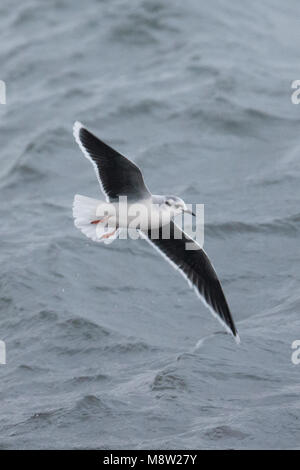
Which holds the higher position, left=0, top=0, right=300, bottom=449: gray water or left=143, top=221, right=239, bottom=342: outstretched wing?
left=143, top=221, right=239, bottom=342: outstretched wing

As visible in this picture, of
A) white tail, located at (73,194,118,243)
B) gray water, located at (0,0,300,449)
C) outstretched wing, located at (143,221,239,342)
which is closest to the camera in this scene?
white tail, located at (73,194,118,243)

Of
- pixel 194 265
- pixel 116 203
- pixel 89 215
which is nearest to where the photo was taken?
pixel 89 215

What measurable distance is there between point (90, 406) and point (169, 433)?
0.82m

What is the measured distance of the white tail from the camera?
7633mm

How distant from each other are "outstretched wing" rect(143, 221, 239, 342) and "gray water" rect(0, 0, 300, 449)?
0.61 meters

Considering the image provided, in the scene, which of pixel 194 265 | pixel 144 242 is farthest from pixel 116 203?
pixel 144 242

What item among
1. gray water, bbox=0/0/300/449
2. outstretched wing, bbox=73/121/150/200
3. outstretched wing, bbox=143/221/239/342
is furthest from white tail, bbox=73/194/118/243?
gray water, bbox=0/0/300/449

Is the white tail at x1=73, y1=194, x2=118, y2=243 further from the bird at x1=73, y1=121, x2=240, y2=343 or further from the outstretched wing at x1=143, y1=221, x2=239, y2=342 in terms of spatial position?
the outstretched wing at x1=143, y1=221, x2=239, y2=342

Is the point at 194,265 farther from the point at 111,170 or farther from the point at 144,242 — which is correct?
the point at 144,242

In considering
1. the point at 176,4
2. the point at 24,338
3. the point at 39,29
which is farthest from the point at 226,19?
the point at 24,338

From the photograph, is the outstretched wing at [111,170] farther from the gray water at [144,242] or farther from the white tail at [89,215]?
the gray water at [144,242]

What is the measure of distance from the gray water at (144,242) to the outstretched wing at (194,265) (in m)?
0.61

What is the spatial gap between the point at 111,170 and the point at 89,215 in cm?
40

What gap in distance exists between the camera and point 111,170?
7.75 m
